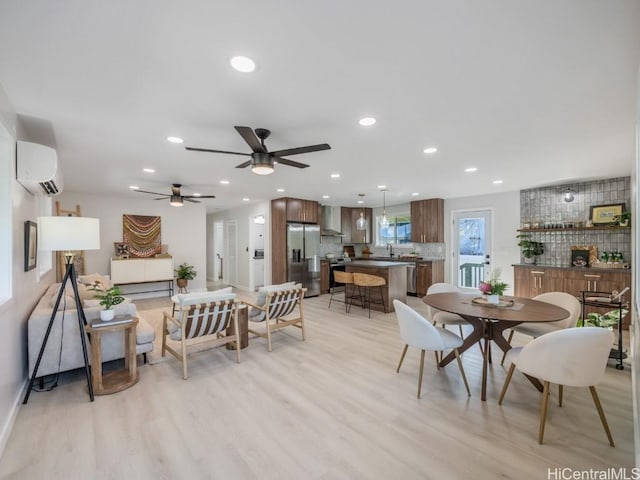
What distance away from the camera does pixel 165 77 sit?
6.38 ft

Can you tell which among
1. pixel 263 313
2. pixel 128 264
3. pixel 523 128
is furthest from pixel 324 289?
pixel 523 128

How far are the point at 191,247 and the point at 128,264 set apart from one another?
1622mm

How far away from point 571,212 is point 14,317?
8.01m

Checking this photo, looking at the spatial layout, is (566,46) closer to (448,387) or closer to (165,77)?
(165,77)

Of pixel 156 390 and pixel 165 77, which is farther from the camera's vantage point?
pixel 156 390

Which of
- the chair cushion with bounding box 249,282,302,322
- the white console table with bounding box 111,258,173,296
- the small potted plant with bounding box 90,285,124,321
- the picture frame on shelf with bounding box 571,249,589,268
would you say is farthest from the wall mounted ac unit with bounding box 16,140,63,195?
the picture frame on shelf with bounding box 571,249,589,268

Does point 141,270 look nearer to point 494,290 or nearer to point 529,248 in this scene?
point 494,290

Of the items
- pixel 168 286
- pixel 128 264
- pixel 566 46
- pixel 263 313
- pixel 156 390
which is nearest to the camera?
pixel 566 46

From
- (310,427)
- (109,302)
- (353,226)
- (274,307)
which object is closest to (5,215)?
(109,302)

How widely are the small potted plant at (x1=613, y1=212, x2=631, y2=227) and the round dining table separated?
10.8 feet

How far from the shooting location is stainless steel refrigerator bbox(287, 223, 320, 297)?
278 inches

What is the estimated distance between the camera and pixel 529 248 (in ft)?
19.2

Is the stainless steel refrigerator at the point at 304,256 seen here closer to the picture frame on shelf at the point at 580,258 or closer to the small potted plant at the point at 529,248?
the small potted plant at the point at 529,248

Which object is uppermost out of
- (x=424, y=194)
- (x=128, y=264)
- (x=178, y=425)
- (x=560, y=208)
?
(x=424, y=194)
